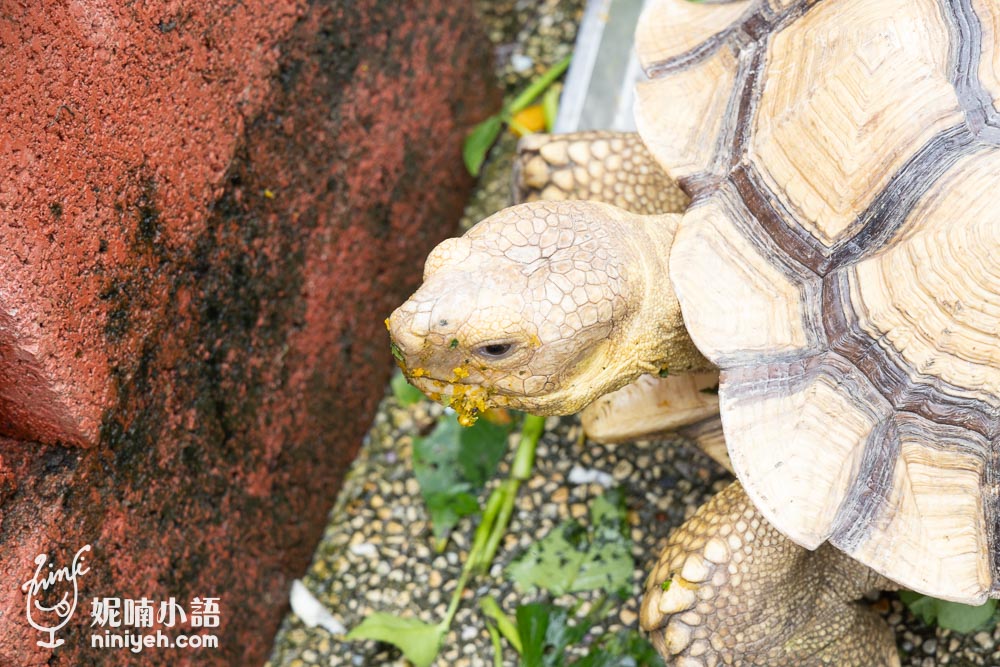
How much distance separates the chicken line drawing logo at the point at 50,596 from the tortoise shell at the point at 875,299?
4.17 feet

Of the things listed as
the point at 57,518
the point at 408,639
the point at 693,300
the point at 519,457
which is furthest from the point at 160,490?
the point at 693,300

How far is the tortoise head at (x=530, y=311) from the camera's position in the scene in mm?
1687

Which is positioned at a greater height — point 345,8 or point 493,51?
point 345,8

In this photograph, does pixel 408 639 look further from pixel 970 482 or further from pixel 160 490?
pixel 970 482

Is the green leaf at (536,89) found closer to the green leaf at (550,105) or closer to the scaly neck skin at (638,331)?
the green leaf at (550,105)

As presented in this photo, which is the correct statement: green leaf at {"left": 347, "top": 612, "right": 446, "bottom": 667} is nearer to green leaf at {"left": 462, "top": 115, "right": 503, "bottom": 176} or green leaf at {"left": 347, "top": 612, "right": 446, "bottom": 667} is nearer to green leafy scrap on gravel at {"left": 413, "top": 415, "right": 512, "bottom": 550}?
green leafy scrap on gravel at {"left": 413, "top": 415, "right": 512, "bottom": 550}

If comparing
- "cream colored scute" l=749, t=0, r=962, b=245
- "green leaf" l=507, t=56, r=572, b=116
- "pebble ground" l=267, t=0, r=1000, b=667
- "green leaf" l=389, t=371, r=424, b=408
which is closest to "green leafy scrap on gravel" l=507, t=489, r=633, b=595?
"pebble ground" l=267, t=0, r=1000, b=667

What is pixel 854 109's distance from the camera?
1.70 metres

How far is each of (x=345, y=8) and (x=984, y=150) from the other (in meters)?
1.54

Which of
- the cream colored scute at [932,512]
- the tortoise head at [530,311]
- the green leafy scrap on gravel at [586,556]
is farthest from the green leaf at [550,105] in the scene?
the cream colored scute at [932,512]

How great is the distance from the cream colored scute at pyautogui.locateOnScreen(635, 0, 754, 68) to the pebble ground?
1084 mm

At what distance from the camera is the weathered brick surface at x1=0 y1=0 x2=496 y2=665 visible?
1697 millimetres

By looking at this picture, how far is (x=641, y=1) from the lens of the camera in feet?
10.7

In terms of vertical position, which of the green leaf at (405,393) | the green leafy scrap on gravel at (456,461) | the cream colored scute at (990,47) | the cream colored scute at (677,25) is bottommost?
the green leafy scrap on gravel at (456,461)
